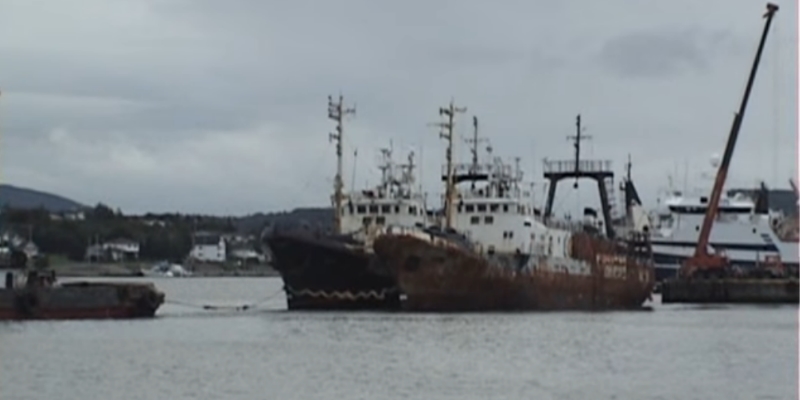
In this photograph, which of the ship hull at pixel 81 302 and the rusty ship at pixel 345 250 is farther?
the rusty ship at pixel 345 250

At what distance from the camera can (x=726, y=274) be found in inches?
4409

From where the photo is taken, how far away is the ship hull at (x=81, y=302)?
231 ft

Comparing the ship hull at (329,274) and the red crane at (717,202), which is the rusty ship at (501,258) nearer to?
the ship hull at (329,274)

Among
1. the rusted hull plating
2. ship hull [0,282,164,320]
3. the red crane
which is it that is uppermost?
the red crane

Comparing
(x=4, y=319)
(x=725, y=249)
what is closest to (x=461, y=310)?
(x=4, y=319)

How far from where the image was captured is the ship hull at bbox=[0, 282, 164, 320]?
70312 millimetres

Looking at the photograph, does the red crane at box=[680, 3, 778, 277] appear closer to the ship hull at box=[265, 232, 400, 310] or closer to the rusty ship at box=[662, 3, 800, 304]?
the rusty ship at box=[662, 3, 800, 304]

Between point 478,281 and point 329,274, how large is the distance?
7233 millimetres

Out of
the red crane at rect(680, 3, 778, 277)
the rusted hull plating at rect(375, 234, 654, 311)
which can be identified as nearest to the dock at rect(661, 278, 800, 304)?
the red crane at rect(680, 3, 778, 277)

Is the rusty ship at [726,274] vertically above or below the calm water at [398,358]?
above

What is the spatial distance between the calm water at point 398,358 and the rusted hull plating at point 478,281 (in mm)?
1463

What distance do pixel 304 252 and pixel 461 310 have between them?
732 cm

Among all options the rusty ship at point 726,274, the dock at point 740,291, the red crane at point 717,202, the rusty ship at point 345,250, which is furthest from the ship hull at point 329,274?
the red crane at point 717,202

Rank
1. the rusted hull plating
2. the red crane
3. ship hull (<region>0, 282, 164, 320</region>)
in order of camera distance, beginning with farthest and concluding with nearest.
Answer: the red crane, the rusted hull plating, ship hull (<region>0, 282, 164, 320</region>)
